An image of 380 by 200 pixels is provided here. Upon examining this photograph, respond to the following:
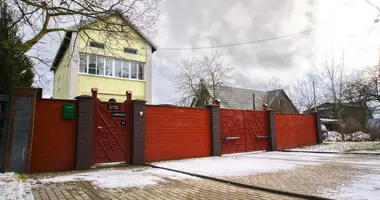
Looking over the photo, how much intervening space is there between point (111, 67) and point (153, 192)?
13.3m

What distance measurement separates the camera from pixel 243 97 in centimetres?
2944

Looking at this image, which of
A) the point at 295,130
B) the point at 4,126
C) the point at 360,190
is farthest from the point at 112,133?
the point at 295,130

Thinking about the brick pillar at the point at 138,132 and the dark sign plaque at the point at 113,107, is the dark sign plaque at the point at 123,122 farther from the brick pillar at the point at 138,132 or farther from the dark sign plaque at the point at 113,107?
the dark sign plaque at the point at 113,107

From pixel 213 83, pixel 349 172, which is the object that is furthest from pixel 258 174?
pixel 213 83

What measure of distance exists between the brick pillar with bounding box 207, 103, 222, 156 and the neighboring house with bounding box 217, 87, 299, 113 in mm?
13986

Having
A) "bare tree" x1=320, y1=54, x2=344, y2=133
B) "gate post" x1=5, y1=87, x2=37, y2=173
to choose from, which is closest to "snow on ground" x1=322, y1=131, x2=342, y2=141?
"bare tree" x1=320, y1=54, x2=344, y2=133

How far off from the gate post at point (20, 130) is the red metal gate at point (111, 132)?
1752 millimetres

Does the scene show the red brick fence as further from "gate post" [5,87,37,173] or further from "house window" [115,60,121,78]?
"house window" [115,60,121,78]

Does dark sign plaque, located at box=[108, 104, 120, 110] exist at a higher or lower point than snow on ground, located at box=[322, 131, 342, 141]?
higher

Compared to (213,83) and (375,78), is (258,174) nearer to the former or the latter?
(375,78)

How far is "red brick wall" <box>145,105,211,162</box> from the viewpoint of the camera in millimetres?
9062

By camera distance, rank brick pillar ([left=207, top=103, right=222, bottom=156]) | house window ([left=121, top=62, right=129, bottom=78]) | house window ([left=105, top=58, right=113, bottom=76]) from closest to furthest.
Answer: brick pillar ([left=207, top=103, right=222, bottom=156]), house window ([left=105, top=58, right=113, bottom=76]), house window ([left=121, top=62, right=129, bottom=78])

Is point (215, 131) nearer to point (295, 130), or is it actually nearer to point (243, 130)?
point (243, 130)

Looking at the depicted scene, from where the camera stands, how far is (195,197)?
4039 mm
